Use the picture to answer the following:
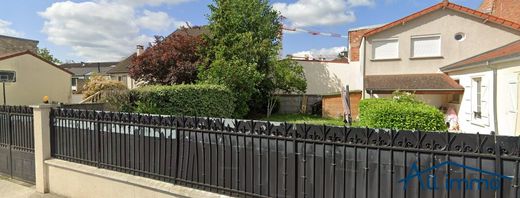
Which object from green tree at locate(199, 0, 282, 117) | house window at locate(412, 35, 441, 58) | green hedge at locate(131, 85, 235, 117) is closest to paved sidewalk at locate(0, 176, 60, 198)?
green hedge at locate(131, 85, 235, 117)

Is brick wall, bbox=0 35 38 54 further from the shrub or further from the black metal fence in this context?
the black metal fence

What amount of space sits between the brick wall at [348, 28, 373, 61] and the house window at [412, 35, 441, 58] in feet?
21.0

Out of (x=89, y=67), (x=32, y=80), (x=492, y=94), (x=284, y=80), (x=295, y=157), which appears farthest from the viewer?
(x=89, y=67)

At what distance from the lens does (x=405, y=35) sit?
703 inches

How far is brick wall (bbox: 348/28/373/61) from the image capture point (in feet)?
79.7

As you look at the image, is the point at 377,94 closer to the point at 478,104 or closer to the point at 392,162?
the point at 478,104

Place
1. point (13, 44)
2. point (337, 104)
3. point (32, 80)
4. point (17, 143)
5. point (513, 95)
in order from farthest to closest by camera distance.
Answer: point (13, 44) < point (32, 80) < point (337, 104) < point (513, 95) < point (17, 143)

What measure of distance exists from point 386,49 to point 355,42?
22.5 ft

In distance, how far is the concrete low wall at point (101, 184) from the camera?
4.43m

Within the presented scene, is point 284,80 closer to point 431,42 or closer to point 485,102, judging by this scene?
point 431,42

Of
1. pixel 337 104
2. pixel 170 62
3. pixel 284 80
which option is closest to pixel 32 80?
pixel 170 62

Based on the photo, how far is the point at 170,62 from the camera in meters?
19.7

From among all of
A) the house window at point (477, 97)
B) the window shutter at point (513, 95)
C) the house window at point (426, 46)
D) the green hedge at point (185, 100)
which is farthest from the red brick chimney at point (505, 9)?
the green hedge at point (185, 100)

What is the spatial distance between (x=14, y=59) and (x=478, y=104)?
85.0ft
